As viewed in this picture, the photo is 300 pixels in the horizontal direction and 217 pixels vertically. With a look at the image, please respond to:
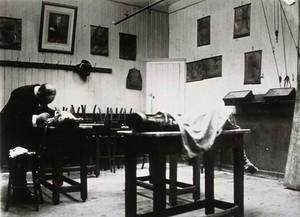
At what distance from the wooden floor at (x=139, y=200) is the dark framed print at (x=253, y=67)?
2.05 meters

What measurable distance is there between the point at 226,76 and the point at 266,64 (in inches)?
42.9

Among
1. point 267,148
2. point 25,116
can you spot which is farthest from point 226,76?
point 25,116

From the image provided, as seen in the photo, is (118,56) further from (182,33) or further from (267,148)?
(267,148)

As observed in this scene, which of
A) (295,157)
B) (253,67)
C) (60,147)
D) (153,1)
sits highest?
(153,1)

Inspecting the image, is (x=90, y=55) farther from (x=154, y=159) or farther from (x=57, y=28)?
Answer: (x=154, y=159)

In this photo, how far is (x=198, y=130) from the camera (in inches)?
137

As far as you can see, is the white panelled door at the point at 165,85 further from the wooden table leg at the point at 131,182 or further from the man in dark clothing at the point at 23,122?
the wooden table leg at the point at 131,182

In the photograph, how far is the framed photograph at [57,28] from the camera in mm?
8016

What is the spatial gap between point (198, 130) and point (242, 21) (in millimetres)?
4889

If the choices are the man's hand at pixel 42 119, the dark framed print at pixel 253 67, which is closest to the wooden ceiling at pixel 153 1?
the dark framed print at pixel 253 67

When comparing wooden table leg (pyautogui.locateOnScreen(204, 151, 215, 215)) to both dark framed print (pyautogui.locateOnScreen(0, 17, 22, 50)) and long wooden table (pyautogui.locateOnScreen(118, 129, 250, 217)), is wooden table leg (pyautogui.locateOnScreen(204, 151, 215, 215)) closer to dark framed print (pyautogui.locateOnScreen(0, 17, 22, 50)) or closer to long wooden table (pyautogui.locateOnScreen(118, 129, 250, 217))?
long wooden table (pyautogui.locateOnScreen(118, 129, 250, 217))

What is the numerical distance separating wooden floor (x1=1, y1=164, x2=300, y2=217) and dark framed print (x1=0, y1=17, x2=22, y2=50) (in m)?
2.95

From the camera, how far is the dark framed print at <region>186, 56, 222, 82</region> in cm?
823

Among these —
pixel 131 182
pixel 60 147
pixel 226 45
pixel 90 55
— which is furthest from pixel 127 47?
pixel 131 182
